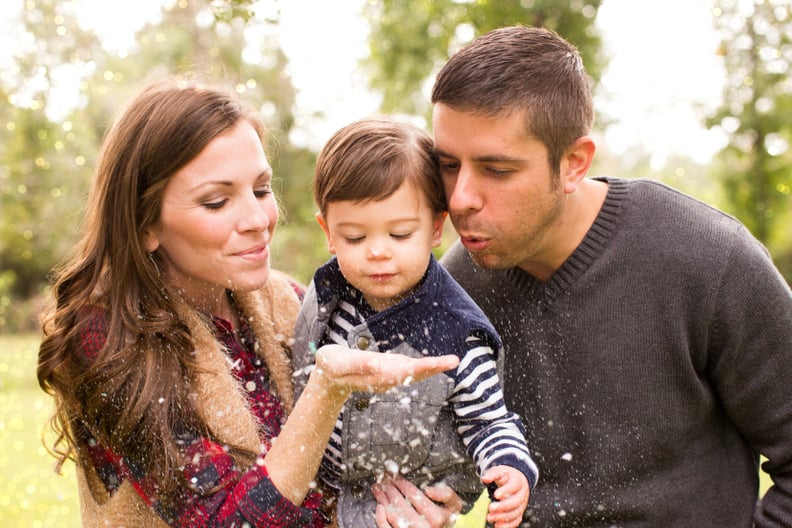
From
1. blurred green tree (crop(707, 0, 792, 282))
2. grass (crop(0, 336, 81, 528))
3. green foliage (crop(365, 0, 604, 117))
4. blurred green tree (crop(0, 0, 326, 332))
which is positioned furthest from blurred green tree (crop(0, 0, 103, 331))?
blurred green tree (crop(707, 0, 792, 282))

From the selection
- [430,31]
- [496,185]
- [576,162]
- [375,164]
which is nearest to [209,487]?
[375,164]

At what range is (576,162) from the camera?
3223 mm

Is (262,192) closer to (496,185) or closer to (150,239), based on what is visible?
(150,239)

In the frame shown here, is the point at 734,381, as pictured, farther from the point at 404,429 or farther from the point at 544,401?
the point at 404,429

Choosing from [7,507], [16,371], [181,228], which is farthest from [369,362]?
[16,371]

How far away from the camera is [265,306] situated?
3549 mm

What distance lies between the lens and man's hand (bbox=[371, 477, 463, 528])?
2791mm

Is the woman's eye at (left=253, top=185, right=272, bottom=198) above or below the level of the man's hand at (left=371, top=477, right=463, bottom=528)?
above

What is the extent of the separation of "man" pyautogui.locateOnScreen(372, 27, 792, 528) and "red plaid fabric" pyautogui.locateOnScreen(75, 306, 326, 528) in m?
1.06

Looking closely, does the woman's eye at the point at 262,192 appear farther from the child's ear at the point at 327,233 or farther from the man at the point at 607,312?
the man at the point at 607,312

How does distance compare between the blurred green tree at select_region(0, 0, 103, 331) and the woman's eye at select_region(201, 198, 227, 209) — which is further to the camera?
the blurred green tree at select_region(0, 0, 103, 331)

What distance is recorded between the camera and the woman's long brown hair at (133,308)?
2.91 metres

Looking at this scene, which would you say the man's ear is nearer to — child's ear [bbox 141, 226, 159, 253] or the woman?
the woman

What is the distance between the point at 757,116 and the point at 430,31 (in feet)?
15.6
